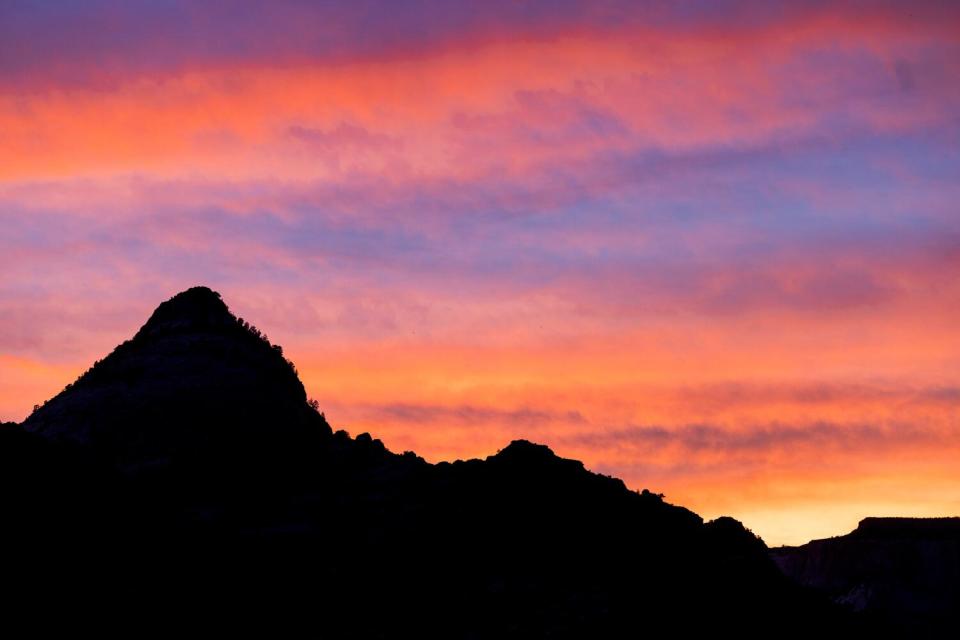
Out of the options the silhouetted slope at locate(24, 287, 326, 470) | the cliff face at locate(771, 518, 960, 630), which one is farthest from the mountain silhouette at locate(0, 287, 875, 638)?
the cliff face at locate(771, 518, 960, 630)

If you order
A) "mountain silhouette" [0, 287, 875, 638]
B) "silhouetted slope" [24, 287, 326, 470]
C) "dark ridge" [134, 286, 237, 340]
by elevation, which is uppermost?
"dark ridge" [134, 286, 237, 340]

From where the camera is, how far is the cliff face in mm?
75625

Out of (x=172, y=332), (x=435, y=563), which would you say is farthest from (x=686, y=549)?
(x=172, y=332)

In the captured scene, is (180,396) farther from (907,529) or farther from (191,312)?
(907,529)

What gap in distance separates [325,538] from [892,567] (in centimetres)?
5060

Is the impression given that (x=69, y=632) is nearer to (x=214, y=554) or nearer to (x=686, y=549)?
(x=214, y=554)

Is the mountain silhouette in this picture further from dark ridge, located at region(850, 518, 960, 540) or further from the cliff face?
dark ridge, located at region(850, 518, 960, 540)

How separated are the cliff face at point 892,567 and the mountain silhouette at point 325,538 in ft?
114

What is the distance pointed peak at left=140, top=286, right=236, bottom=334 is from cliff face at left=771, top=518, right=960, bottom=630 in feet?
115

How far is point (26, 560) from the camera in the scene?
31141 mm

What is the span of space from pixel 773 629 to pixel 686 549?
12.4 ft

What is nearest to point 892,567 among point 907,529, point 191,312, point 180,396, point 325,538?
point 907,529

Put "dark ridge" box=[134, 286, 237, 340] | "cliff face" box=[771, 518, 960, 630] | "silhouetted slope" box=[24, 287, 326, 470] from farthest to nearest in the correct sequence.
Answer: "cliff face" box=[771, 518, 960, 630], "dark ridge" box=[134, 286, 237, 340], "silhouetted slope" box=[24, 287, 326, 470]

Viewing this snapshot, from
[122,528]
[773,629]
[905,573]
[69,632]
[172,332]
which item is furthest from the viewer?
[905,573]
